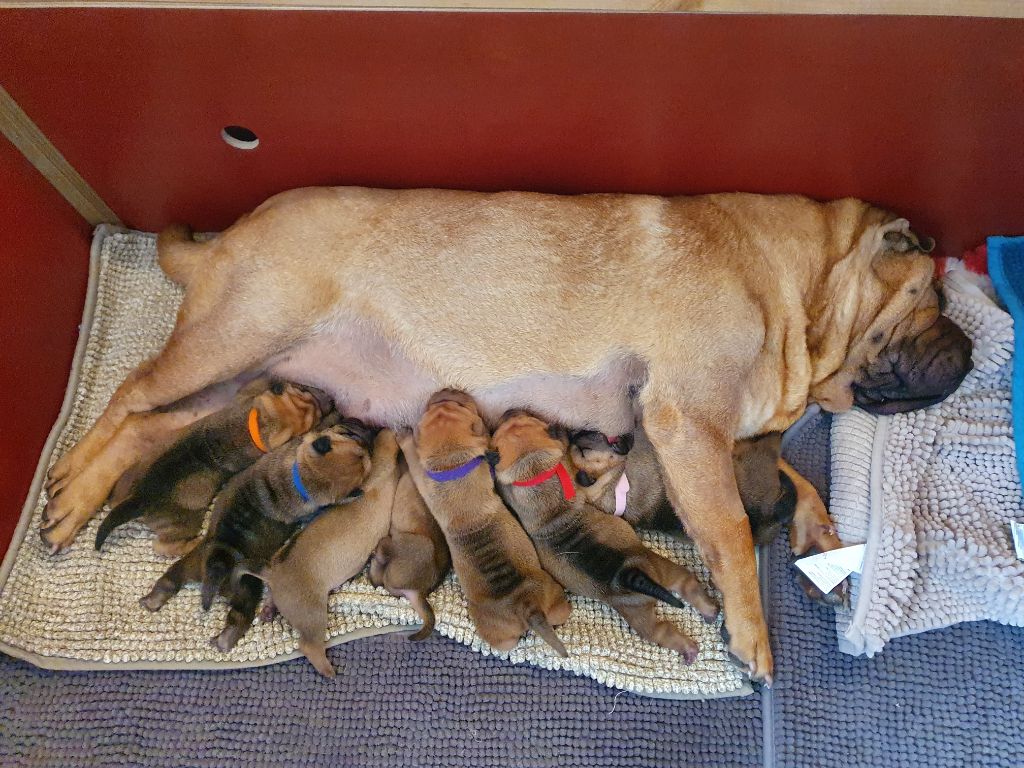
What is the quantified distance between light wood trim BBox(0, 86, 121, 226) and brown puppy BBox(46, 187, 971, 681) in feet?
2.37

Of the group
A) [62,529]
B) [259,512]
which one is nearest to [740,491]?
[259,512]

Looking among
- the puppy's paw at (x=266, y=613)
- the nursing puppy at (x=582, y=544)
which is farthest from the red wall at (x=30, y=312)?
the nursing puppy at (x=582, y=544)

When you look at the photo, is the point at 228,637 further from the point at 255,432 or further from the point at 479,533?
the point at 479,533

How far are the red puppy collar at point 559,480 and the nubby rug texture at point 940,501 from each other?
1005mm

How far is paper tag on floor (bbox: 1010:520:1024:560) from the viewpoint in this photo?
8.54 feet

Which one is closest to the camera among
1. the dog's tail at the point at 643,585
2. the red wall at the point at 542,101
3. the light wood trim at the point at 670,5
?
the light wood trim at the point at 670,5

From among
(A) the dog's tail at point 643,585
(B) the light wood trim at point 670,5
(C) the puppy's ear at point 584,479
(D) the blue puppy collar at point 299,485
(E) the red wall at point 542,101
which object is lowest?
(A) the dog's tail at point 643,585

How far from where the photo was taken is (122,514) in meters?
2.43

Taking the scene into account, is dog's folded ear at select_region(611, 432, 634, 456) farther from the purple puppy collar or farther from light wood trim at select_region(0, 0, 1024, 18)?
light wood trim at select_region(0, 0, 1024, 18)

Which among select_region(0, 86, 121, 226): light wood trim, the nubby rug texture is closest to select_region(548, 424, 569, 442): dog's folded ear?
the nubby rug texture

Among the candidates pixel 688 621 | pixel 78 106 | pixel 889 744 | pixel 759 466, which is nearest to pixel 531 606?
pixel 688 621

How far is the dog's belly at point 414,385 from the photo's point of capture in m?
2.55

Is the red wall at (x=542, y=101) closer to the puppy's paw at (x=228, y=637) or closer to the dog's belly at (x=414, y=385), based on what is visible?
the dog's belly at (x=414, y=385)

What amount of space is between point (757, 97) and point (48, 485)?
2749 mm
